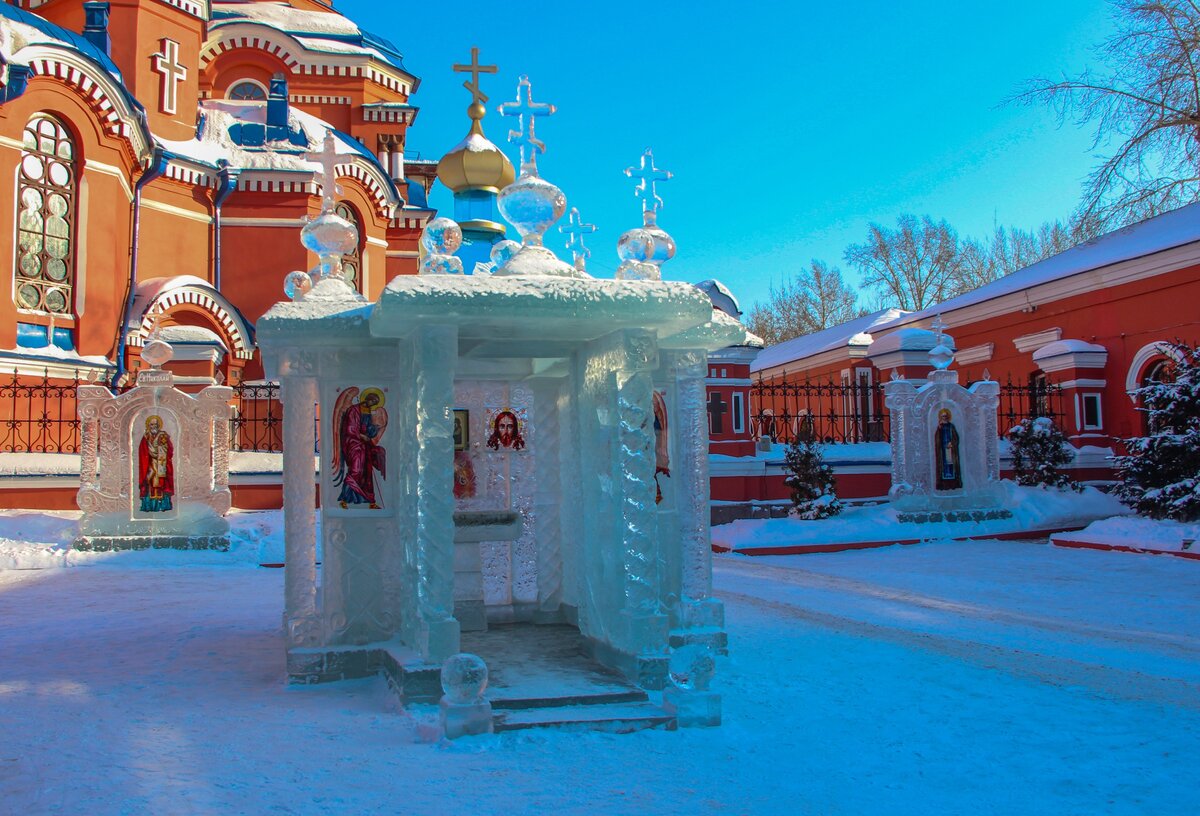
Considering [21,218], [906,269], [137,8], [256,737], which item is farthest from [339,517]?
[906,269]

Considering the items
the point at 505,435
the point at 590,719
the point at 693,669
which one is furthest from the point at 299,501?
the point at 693,669

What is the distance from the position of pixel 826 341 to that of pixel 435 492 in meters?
24.0

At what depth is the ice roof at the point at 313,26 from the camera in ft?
77.4

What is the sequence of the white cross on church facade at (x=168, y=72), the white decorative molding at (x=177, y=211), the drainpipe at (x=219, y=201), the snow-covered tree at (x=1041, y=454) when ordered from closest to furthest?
the snow-covered tree at (x=1041, y=454)
the white decorative molding at (x=177, y=211)
the drainpipe at (x=219, y=201)
the white cross on church facade at (x=168, y=72)

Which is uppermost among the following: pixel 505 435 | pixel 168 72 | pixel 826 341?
pixel 168 72

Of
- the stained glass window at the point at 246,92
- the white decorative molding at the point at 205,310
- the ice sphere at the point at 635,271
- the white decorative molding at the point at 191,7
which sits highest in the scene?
the white decorative molding at the point at 191,7

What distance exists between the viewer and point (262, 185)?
20406mm

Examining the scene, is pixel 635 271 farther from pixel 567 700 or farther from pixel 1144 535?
pixel 1144 535

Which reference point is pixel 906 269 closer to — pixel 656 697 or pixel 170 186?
pixel 170 186

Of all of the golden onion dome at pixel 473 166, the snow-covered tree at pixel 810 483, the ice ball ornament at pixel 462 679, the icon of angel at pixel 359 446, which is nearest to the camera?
the ice ball ornament at pixel 462 679

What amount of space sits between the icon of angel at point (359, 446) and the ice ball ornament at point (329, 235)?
980 mm

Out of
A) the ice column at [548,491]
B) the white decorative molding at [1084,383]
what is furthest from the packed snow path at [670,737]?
the white decorative molding at [1084,383]

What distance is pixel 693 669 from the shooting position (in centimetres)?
437

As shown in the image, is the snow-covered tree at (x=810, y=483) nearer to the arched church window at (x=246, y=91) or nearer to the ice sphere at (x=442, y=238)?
the ice sphere at (x=442, y=238)
